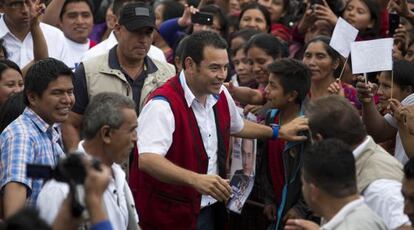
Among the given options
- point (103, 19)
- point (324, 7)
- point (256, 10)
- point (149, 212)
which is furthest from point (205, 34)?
point (103, 19)

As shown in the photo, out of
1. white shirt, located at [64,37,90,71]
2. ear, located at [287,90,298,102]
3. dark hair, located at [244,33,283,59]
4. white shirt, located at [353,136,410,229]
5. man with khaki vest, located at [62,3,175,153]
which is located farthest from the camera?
white shirt, located at [64,37,90,71]

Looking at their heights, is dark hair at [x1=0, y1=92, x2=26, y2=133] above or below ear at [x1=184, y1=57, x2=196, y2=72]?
below

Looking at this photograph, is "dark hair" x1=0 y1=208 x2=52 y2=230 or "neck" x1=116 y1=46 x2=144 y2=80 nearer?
"dark hair" x1=0 y1=208 x2=52 y2=230

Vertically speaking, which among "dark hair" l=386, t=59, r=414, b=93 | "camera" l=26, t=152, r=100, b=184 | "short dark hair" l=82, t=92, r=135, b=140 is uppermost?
"camera" l=26, t=152, r=100, b=184

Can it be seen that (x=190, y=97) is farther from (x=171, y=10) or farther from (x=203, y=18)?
(x=171, y=10)

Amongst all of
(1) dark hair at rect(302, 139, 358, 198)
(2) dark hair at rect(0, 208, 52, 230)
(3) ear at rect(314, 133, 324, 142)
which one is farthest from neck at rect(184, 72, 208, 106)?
(2) dark hair at rect(0, 208, 52, 230)

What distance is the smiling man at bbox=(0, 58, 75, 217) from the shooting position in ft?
19.2

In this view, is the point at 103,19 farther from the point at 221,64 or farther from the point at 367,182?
the point at 367,182

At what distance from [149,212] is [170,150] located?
0.46 meters

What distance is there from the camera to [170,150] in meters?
7.13

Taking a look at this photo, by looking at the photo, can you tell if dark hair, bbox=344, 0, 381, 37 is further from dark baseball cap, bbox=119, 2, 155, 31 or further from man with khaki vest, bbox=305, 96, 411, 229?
man with khaki vest, bbox=305, 96, 411, 229

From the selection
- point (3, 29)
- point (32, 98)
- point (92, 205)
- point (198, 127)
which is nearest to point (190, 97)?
point (198, 127)

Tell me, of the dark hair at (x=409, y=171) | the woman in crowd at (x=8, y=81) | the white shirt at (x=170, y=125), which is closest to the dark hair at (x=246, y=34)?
the white shirt at (x=170, y=125)

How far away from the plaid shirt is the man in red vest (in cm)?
91
